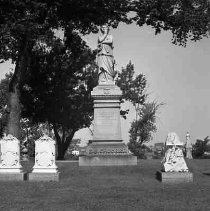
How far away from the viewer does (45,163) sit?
17609 mm

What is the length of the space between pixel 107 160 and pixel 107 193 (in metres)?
10.6

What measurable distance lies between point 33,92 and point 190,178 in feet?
82.5

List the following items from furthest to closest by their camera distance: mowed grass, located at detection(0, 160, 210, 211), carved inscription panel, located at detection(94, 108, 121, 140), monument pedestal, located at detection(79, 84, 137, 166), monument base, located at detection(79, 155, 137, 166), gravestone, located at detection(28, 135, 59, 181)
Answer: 1. carved inscription panel, located at detection(94, 108, 121, 140)
2. monument pedestal, located at detection(79, 84, 137, 166)
3. monument base, located at detection(79, 155, 137, 166)
4. gravestone, located at detection(28, 135, 59, 181)
5. mowed grass, located at detection(0, 160, 210, 211)

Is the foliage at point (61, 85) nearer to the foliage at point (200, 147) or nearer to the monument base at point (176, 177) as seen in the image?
the foliage at point (200, 147)

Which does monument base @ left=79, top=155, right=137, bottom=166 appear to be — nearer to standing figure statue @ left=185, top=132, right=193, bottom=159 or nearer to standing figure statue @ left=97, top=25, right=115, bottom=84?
standing figure statue @ left=97, top=25, right=115, bottom=84

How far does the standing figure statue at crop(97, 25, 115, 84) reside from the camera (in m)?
26.6

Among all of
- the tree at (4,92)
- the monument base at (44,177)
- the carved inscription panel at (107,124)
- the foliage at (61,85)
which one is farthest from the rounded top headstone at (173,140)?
the tree at (4,92)

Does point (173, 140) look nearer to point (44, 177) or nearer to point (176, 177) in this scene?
point (176, 177)

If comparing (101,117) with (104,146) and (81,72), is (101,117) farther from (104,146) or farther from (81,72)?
(81,72)

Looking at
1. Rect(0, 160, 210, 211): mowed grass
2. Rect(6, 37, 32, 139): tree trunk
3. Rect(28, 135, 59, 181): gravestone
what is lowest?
Rect(0, 160, 210, 211): mowed grass

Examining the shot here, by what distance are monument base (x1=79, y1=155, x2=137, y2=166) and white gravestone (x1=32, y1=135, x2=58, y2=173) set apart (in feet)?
19.5

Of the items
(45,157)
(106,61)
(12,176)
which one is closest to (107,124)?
(106,61)

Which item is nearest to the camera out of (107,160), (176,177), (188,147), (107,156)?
(176,177)

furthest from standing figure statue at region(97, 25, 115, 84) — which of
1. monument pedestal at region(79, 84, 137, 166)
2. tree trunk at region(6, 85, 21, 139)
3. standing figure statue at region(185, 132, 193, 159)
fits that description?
standing figure statue at region(185, 132, 193, 159)
